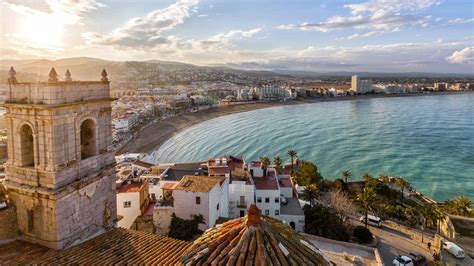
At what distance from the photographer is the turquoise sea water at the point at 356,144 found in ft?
162

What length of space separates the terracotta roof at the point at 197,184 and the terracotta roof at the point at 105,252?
10.2 meters

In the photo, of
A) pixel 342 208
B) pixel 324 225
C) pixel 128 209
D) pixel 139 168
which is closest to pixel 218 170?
pixel 128 209

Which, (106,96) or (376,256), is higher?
(106,96)

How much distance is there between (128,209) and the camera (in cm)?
2328

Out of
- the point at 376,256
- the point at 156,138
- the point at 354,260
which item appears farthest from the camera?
the point at 156,138

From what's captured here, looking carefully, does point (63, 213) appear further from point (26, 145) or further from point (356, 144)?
point (356, 144)

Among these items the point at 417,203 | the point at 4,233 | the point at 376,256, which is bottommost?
the point at 417,203

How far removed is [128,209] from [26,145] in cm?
1433

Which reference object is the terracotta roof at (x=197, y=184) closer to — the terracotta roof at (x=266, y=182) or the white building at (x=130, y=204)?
the white building at (x=130, y=204)

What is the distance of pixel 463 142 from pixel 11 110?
75.0m

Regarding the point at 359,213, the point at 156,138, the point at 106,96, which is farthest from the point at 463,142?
the point at 106,96

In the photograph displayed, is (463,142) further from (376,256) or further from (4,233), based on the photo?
(4,233)

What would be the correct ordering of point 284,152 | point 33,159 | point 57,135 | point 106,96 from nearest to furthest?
point 57,135
point 33,159
point 106,96
point 284,152

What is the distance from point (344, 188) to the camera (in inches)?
1524
